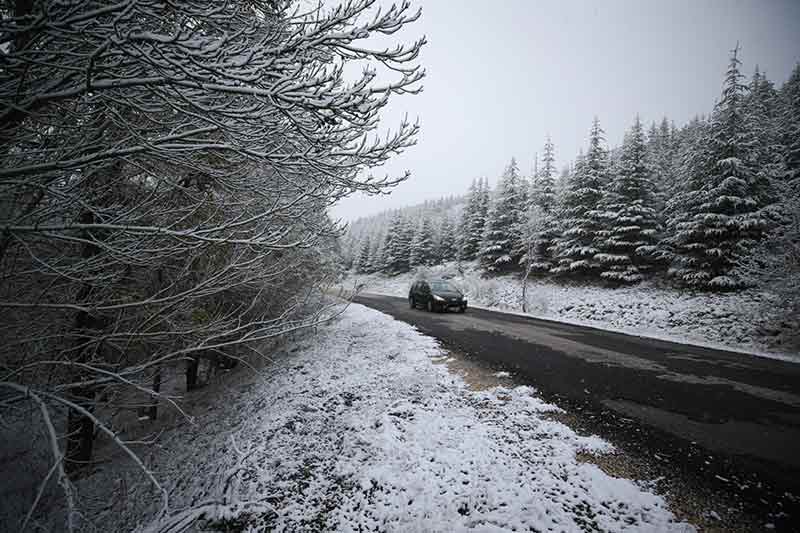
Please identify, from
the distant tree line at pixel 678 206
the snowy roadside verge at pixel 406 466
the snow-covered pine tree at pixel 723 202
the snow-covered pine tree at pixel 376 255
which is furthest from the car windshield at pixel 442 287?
the snow-covered pine tree at pixel 376 255

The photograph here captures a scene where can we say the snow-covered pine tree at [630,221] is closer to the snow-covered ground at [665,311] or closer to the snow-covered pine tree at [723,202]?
the snow-covered ground at [665,311]

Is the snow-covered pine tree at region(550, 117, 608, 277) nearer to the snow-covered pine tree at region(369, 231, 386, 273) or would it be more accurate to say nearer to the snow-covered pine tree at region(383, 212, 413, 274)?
the snow-covered pine tree at region(383, 212, 413, 274)

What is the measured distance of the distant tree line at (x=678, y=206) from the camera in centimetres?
1423

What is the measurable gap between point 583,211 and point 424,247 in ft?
75.5

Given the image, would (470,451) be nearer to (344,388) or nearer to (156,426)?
(344,388)

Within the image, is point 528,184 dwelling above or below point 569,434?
above

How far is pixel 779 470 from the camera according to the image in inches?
115

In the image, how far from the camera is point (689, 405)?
14.2 feet

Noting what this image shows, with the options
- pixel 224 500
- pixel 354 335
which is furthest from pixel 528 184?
pixel 224 500

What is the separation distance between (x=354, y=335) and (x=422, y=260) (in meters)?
34.6

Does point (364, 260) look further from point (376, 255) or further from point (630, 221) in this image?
point (630, 221)

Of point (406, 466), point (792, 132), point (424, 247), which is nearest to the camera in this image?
point (406, 466)

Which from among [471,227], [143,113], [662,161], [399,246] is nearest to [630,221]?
[662,161]

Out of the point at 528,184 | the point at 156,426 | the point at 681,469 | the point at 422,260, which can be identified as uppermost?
the point at 528,184
